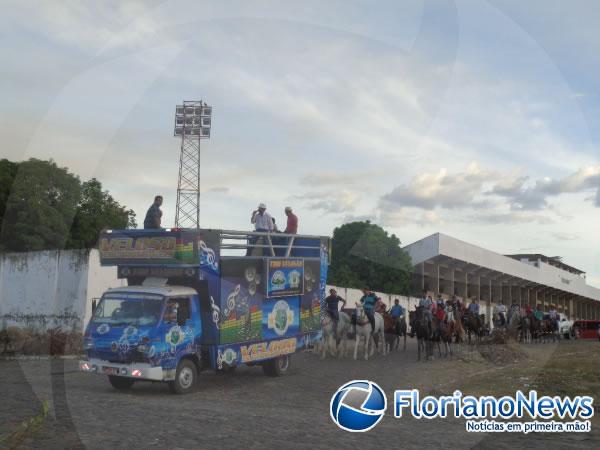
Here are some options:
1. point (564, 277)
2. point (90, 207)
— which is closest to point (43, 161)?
point (90, 207)

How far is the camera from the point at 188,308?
14453 millimetres

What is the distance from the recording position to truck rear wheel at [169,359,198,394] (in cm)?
1403

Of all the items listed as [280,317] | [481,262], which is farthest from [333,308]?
[481,262]

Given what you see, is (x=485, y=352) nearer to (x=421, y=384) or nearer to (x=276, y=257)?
(x=421, y=384)

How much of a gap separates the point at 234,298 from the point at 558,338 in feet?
110

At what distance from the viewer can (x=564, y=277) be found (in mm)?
78625

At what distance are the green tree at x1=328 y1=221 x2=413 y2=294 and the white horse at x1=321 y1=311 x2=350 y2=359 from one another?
2611cm

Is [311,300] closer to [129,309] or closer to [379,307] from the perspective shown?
[129,309]

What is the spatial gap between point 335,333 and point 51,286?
9.84 m

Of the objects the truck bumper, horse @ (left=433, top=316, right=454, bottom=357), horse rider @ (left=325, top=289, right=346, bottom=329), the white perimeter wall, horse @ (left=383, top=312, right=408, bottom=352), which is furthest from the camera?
horse @ (left=383, top=312, right=408, bottom=352)

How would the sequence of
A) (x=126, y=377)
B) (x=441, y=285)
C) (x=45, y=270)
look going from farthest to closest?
(x=441, y=285) → (x=45, y=270) → (x=126, y=377)

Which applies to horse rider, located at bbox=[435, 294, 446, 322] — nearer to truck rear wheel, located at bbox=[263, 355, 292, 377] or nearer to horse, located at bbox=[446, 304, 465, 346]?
horse, located at bbox=[446, 304, 465, 346]

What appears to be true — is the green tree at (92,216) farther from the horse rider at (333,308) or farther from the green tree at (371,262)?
the horse rider at (333,308)

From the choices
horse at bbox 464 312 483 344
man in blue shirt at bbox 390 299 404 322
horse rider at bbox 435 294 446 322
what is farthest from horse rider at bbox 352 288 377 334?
horse at bbox 464 312 483 344
